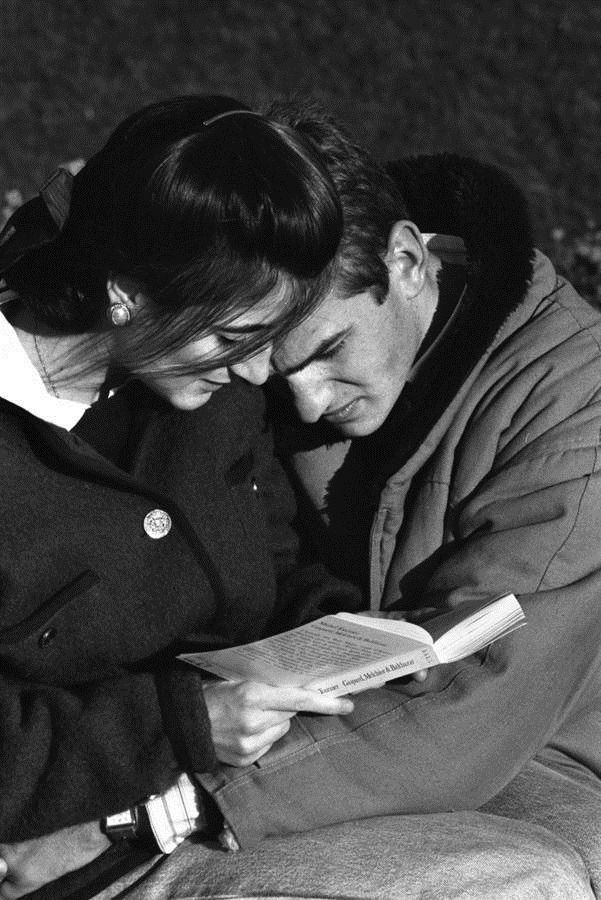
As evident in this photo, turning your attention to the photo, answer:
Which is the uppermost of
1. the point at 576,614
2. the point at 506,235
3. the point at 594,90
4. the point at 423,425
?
the point at 506,235

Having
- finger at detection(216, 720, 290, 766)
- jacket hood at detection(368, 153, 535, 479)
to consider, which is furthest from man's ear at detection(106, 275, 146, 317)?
finger at detection(216, 720, 290, 766)

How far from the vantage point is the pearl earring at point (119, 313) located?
265 centimetres

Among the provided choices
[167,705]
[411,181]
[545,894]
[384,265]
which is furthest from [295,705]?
[411,181]

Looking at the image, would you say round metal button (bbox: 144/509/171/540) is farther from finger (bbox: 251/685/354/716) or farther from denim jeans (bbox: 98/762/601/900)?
denim jeans (bbox: 98/762/601/900)

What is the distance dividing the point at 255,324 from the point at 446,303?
70cm

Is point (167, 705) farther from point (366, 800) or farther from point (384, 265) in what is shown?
point (384, 265)

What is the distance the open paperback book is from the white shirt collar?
0.54 m

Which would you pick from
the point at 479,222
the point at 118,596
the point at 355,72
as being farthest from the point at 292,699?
the point at 355,72

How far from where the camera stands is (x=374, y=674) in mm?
2502

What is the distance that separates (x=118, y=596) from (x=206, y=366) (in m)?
0.50

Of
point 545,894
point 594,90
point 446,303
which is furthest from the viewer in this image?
point 594,90

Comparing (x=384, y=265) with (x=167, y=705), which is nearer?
(x=167, y=705)

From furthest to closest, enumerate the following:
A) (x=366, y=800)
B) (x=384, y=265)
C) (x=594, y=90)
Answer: (x=594, y=90)
(x=384, y=265)
(x=366, y=800)

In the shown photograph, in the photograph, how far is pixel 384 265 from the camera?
115 inches
